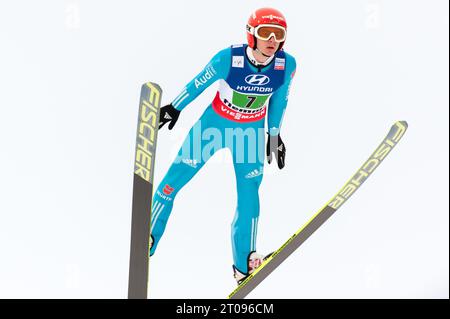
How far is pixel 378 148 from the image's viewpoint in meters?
3.74

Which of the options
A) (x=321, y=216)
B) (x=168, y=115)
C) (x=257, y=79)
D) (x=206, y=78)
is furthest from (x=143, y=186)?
(x=321, y=216)

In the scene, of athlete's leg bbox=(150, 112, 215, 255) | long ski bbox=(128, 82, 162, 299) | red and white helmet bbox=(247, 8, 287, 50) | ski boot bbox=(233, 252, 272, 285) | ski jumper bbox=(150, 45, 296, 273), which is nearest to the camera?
long ski bbox=(128, 82, 162, 299)

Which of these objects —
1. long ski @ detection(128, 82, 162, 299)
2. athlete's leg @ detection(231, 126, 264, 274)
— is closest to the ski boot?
athlete's leg @ detection(231, 126, 264, 274)

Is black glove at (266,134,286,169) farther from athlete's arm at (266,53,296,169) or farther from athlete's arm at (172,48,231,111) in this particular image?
athlete's arm at (172,48,231,111)

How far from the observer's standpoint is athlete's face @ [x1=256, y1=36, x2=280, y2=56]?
3379 millimetres

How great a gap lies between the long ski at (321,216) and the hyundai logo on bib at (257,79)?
0.70 m

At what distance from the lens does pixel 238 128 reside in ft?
11.9

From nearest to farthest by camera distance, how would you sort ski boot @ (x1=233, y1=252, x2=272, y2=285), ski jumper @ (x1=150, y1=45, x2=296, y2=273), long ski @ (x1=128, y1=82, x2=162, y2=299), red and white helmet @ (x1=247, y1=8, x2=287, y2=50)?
1. long ski @ (x1=128, y1=82, x2=162, y2=299)
2. red and white helmet @ (x1=247, y1=8, x2=287, y2=50)
3. ski jumper @ (x1=150, y1=45, x2=296, y2=273)
4. ski boot @ (x1=233, y1=252, x2=272, y2=285)

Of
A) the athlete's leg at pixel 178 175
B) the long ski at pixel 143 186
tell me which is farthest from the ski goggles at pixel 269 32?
the long ski at pixel 143 186

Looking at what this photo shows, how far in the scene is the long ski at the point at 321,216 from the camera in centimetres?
368

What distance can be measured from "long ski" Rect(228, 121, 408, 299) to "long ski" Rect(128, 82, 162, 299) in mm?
586

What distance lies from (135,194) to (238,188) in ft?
2.29

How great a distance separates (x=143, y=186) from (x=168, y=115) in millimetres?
404

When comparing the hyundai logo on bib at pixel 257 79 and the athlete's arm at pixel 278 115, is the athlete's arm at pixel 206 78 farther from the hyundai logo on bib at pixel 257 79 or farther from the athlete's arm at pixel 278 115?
the athlete's arm at pixel 278 115
